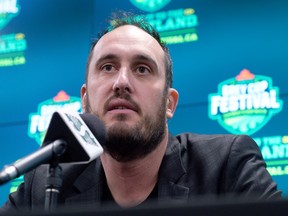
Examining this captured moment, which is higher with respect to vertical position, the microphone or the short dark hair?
the short dark hair

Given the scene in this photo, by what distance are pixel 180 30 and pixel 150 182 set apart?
75cm

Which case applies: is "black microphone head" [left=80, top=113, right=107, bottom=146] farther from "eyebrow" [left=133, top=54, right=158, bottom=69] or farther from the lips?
"eyebrow" [left=133, top=54, right=158, bottom=69]

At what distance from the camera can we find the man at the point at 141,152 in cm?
133

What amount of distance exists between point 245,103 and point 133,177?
0.58 meters

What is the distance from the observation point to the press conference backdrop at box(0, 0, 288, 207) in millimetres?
1829

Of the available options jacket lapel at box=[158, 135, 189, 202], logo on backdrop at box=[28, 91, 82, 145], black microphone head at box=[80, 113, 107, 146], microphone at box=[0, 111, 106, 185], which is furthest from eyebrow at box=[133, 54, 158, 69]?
logo on backdrop at box=[28, 91, 82, 145]

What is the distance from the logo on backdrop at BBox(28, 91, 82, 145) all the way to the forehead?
21.9 inches

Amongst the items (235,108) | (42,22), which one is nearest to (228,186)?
(235,108)

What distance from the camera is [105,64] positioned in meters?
1.42

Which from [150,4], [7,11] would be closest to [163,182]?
[150,4]

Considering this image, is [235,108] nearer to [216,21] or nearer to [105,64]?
[216,21]

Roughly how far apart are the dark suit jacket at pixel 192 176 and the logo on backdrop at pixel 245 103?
1.13 ft

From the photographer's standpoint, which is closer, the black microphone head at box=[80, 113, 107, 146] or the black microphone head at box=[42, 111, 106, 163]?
the black microphone head at box=[42, 111, 106, 163]

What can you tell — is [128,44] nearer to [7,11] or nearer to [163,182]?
[163,182]
